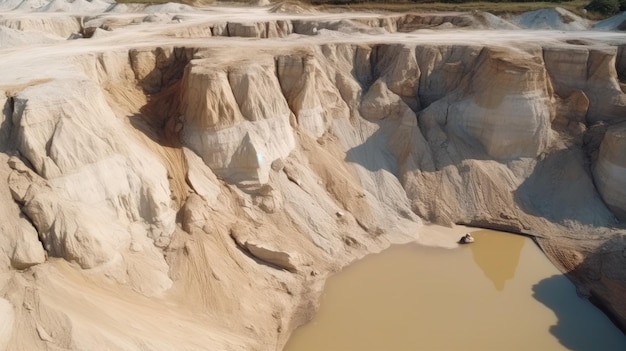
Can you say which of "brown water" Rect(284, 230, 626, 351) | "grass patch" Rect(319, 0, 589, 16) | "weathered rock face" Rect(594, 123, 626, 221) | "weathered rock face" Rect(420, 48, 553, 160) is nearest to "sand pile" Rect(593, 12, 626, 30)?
"grass patch" Rect(319, 0, 589, 16)

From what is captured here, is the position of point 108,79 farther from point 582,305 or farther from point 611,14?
point 611,14

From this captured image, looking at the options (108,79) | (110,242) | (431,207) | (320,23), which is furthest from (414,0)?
(110,242)

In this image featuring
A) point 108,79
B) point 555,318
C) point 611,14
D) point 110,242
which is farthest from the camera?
point 611,14

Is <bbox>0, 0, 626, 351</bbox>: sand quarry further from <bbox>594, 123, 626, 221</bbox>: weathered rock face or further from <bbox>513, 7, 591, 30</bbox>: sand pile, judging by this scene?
<bbox>513, 7, 591, 30</bbox>: sand pile

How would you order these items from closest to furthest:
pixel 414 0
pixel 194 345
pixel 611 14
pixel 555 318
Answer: pixel 194 345
pixel 555 318
pixel 611 14
pixel 414 0

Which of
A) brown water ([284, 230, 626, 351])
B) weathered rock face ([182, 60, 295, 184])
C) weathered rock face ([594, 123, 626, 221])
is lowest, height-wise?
brown water ([284, 230, 626, 351])
